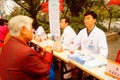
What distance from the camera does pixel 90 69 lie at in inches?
124

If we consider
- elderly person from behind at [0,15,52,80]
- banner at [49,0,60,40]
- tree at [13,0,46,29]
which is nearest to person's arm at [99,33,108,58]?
banner at [49,0,60,40]

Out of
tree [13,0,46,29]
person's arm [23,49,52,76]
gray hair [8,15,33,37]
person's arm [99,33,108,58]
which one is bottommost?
person's arm [99,33,108,58]

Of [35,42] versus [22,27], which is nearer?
[22,27]

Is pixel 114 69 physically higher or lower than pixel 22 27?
lower

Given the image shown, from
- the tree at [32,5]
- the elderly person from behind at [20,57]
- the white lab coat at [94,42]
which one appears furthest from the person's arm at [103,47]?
the tree at [32,5]

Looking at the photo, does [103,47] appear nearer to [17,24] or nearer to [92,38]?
[92,38]

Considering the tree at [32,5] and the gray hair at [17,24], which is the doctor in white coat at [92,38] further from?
the tree at [32,5]

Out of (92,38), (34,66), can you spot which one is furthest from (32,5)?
(34,66)

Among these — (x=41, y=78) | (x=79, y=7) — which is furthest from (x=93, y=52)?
(x=79, y=7)

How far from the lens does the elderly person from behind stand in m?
2.09

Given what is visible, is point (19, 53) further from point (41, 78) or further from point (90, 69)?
point (90, 69)

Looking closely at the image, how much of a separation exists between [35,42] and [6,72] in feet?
11.1

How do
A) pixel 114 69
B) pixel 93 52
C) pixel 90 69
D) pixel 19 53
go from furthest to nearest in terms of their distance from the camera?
pixel 93 52, pixel 90 69, pixel 114 69, pixel 19 53

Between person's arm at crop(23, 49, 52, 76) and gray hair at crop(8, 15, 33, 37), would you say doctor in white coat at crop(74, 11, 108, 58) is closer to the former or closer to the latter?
person's arm at crop(23, 49, 52, 76)
